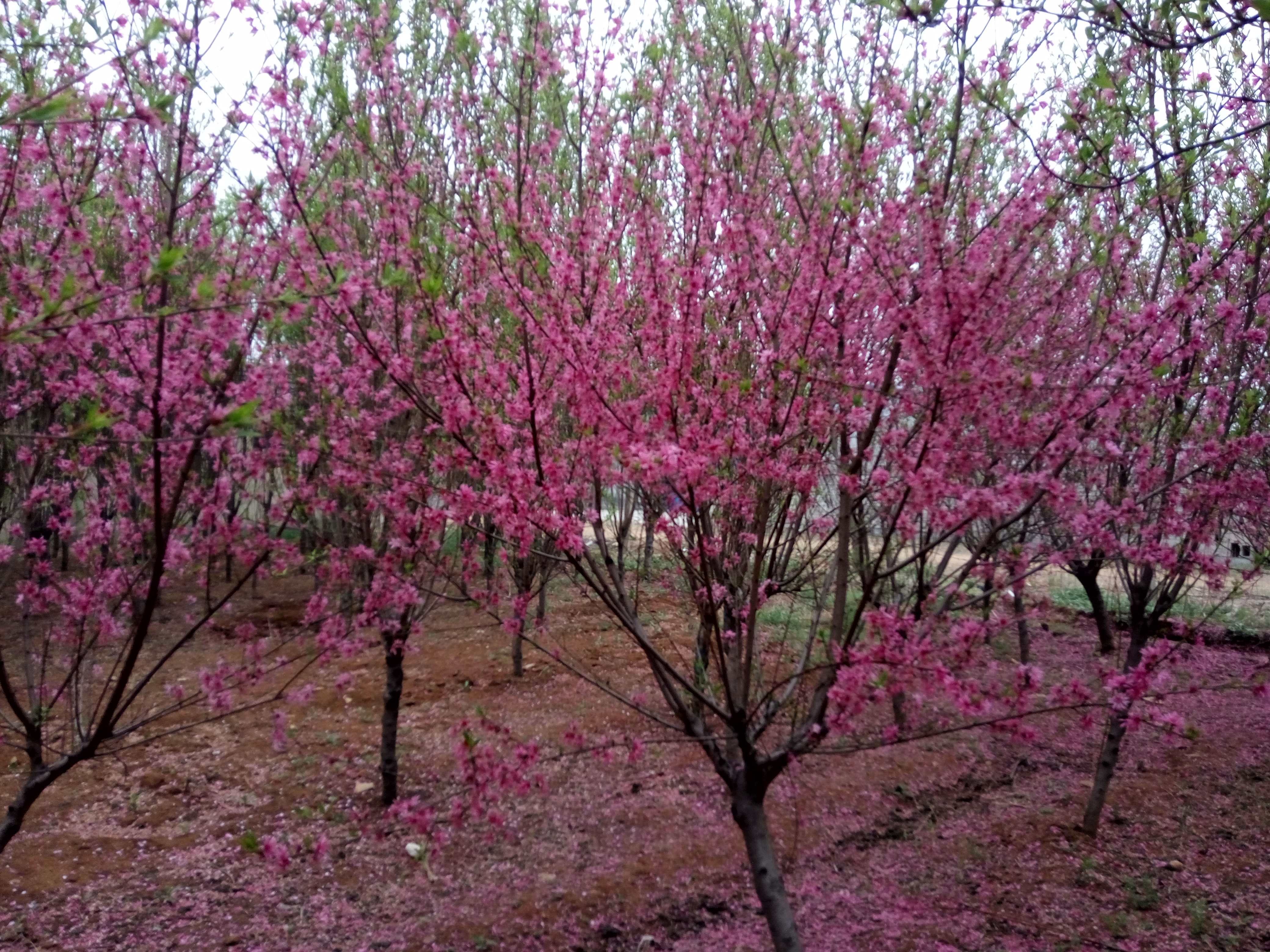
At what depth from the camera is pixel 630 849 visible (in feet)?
21.1

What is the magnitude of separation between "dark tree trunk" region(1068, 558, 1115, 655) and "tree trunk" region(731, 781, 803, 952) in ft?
27.9

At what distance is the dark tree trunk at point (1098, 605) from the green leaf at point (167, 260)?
1099 centimetres

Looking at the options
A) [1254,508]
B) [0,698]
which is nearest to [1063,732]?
[1254,508]

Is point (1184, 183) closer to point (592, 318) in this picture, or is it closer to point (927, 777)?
point (592, 318)

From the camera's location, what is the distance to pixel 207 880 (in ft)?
20.3

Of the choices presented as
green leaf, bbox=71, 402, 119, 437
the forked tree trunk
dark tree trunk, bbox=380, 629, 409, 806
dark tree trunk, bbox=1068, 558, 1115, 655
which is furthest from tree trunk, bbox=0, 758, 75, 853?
dark tree trunk, bbox=1068, 558, 1115, 655

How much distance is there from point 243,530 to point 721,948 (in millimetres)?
3684

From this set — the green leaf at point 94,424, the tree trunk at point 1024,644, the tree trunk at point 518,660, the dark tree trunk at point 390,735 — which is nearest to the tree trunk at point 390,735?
the dark tree trunk at point 390,735

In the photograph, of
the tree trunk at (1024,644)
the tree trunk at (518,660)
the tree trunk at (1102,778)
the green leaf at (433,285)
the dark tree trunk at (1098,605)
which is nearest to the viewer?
the green leaf at (433,285)

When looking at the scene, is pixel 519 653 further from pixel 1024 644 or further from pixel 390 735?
pixel 1024 644

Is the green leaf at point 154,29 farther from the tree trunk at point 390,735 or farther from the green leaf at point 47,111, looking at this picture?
the tree trunk at point 390,735

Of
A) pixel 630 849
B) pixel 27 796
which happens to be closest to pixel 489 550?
pixel 630 849

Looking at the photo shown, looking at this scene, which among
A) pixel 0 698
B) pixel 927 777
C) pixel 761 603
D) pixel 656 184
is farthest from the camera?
pixel 0 698

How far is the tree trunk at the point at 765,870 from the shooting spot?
3703 millimetres
